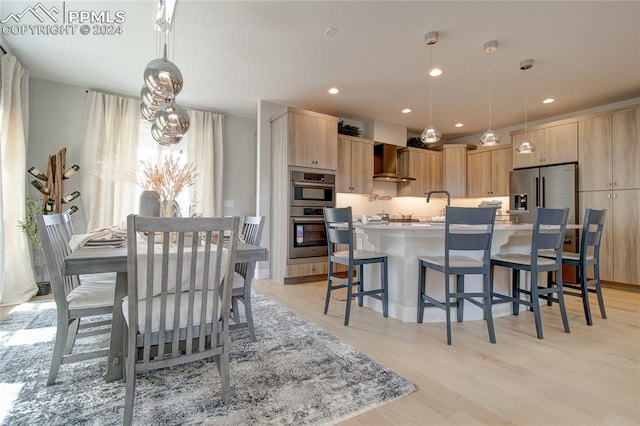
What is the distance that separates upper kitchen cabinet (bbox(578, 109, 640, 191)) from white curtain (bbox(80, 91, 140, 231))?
6.38m

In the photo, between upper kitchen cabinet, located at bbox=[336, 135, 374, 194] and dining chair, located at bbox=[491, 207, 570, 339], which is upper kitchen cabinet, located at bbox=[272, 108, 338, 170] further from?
dining chair, located at bbox=[491, 207, 570, 339]

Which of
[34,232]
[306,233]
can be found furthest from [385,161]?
[34,232]

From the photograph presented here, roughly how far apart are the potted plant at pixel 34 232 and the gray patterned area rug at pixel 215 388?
144 centimetres

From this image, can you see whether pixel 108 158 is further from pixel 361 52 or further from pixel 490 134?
pixel 490 134

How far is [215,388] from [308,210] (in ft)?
9.76

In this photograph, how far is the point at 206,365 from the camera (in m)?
1.85

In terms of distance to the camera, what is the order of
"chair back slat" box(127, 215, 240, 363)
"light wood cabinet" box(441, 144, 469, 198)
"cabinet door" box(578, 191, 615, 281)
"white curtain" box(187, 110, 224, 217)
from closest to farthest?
"chair back slat" box(127, 215, 240, 363) < "cabinet door" box(578, 191, 615, 281) < "white curtain" box(187, 110, 224, 217) < "light wood cabinet" box(441, 144, 469, 198)

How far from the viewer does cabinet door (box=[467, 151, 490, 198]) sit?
5.71m

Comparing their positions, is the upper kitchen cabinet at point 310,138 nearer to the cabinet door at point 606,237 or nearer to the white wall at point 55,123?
the white wall at point 55,123

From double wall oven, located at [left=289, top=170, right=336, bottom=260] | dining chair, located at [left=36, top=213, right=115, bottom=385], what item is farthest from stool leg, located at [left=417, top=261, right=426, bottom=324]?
dining chair, located at [left=36, top=213, right=115, bottom=385]

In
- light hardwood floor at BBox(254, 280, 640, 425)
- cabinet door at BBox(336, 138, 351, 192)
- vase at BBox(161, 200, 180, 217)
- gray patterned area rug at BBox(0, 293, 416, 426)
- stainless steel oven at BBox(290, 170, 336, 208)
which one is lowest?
light hardwood floor at BBox(254, 280, 640, 425)

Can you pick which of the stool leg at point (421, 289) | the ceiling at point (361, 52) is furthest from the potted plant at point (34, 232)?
the stool leg at point (421, 289)

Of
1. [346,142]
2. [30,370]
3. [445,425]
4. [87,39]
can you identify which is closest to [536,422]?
[445,425]

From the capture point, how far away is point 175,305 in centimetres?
133
